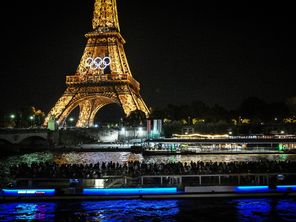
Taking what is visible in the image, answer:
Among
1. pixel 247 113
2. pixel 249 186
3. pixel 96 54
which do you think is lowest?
pixel 249 186

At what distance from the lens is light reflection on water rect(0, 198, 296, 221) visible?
1903cm

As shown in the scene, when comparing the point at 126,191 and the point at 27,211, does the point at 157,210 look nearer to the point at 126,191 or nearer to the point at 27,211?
the point at 126,191

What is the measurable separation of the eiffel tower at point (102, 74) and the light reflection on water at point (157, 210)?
5240 centimetres

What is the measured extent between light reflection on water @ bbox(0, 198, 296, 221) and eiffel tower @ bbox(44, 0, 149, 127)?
52403 mm

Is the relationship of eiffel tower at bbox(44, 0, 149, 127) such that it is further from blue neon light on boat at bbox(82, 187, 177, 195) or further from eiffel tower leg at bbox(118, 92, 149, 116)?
blue neon light on boat at bbox(82, 187, 177, 195)

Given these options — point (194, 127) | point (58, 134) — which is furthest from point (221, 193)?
point (194, 127)

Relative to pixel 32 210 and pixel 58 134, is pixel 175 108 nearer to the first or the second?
pixel 58 134

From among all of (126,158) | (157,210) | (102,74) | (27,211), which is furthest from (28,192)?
(102,74)

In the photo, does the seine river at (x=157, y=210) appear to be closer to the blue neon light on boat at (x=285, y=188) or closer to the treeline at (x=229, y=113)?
the blue neon light on boat at (x=285, y=188)

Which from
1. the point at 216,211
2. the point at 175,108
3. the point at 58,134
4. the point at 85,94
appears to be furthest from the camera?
the point at 175,108

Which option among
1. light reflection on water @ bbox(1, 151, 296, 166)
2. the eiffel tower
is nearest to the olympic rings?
the eiffel tower

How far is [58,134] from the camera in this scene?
66.2 metres

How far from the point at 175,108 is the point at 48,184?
2840 inches

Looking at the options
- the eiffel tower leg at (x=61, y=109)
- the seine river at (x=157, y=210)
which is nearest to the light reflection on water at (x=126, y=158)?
the seine river at (x=157, y=210)
